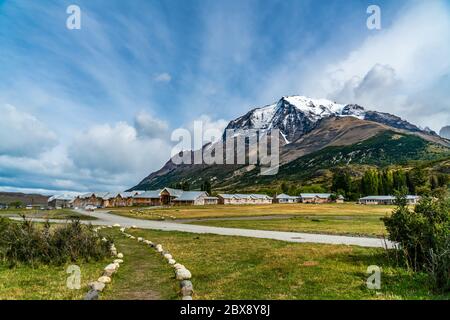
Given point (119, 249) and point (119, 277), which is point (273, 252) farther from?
point (119, 249)

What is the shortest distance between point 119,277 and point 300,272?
27.7 ft

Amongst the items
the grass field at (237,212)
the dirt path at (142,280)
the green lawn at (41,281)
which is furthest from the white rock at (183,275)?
the grass field at (237,212)

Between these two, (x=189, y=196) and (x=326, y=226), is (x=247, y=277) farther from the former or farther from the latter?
(x=189, y=196)

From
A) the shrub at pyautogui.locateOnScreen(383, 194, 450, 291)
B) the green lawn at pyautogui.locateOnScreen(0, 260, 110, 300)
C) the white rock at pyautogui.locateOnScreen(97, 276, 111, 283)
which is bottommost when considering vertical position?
the green lawn at pyautogui.locateOnScreen(0, 260, 110, 300)

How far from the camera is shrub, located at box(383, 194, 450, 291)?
15320 millimetres

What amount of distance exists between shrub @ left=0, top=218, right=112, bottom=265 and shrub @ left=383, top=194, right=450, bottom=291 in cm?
1704

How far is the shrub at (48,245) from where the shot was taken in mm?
19125

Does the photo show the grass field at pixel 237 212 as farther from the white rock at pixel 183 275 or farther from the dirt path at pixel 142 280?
the white rock at pixel 183 275

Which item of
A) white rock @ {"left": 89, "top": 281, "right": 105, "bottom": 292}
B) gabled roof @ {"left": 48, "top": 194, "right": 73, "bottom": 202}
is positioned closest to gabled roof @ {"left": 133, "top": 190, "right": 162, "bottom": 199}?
gabled roof @ {"left": 48, "top": 194, "right": 73, "bottom": 202}

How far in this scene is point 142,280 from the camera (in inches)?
598

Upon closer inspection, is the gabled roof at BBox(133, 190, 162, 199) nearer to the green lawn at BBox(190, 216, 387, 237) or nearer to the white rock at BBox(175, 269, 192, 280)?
the green lawn at BBox(190, 216, 387, 237)

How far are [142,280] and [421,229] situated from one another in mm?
13628

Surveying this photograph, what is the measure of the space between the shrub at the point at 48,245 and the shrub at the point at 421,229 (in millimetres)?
17041
